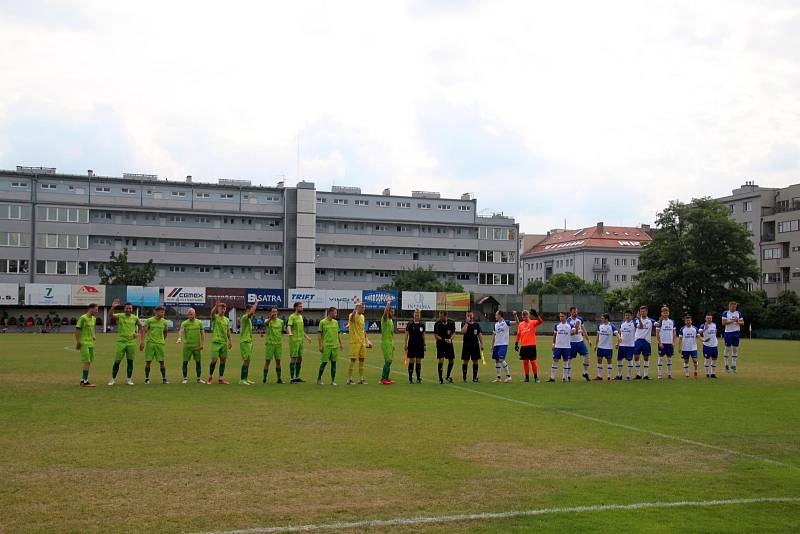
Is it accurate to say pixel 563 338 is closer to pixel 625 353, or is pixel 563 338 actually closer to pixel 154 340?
pixel 625 353

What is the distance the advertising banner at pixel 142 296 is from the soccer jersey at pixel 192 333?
62.5 m

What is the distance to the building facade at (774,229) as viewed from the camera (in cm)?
10381

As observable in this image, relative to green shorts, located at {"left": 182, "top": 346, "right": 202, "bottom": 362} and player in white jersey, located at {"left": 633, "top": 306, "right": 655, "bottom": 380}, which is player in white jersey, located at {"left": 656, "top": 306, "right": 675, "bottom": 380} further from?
green shorts, located at {"left": 182, "top": 346, "right": 202, "bottom": 362}

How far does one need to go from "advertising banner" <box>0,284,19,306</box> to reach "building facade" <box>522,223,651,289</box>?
106166 mm

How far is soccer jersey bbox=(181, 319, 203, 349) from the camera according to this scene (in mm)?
22156

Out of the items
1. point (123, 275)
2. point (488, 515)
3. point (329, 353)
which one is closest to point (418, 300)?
point (123, 275)

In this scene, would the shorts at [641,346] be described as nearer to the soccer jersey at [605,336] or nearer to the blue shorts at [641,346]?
the blue shorts at [641,346]

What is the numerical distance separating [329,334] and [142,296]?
64031 mm

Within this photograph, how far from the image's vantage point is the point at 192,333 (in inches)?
873

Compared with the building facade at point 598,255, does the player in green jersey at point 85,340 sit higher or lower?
lower

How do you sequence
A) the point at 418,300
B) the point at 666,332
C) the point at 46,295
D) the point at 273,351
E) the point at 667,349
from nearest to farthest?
1. the point at 273,351
2. the point at 667,349
3. the point at 666,332
4. the point at 46,295
5. the point at 418,300

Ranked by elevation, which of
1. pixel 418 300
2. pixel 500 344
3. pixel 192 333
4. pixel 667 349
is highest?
pixel 418 300

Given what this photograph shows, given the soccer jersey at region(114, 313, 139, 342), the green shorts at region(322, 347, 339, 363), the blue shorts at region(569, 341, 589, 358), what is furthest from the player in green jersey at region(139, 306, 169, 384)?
the blue shorts at region(569, 341, 589, 358)

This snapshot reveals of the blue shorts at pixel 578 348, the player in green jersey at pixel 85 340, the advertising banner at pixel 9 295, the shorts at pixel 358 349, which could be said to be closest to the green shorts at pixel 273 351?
the shorts at pixel 358 349
